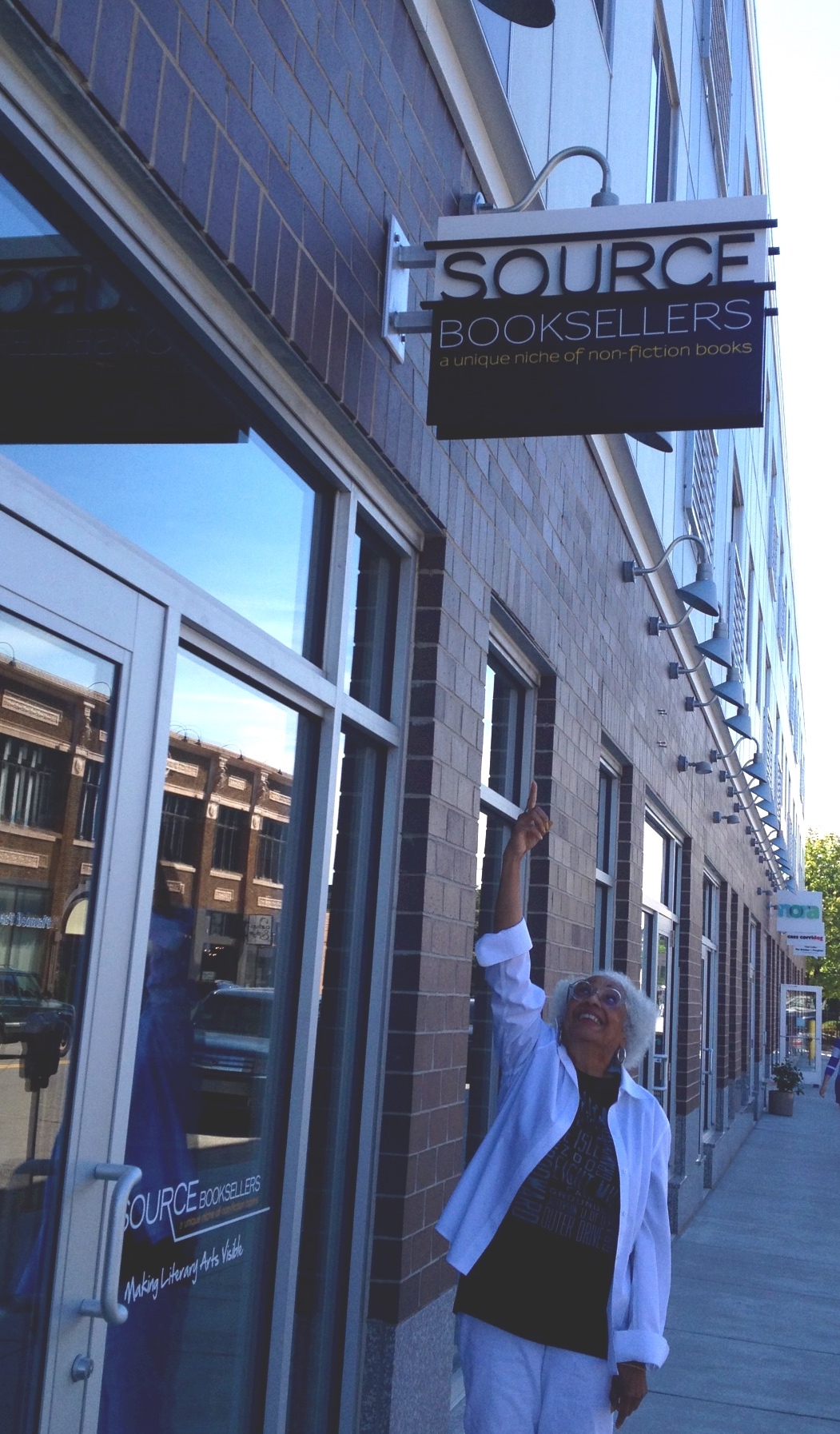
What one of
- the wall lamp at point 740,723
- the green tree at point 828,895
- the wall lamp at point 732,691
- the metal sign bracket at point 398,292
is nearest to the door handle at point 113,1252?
the metal sign bracket at point 398,292

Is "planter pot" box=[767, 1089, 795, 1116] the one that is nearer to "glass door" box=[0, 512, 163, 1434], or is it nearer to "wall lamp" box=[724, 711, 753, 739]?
"wall lamp" box=[724, 711, 753, 739]

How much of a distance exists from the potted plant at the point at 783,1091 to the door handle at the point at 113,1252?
23256 mm

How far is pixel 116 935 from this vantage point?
2.78m

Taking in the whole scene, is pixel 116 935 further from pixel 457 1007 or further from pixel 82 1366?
pixel 457 1007

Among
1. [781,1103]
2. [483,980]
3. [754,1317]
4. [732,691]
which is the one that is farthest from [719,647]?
[781,1103]

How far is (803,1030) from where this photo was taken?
121ft

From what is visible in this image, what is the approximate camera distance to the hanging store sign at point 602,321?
3.74 m

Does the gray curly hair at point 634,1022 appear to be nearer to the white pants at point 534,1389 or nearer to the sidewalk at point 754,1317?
the white pants at point 534,1389

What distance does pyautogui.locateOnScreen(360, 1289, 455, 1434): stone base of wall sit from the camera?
4.10 metres

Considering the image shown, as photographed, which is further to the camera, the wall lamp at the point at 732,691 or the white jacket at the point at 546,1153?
the wall lamp at the point at 732,691

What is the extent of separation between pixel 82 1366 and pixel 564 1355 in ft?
3.78

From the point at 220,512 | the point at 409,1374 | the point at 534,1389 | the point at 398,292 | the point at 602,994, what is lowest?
the point at 409,1374

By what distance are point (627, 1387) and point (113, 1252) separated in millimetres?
1314

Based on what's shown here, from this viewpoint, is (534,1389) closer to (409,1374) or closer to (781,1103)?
(409,1374)
